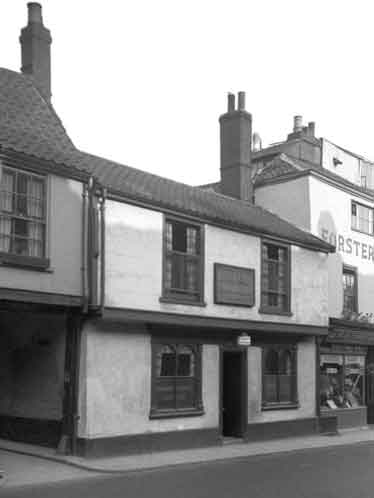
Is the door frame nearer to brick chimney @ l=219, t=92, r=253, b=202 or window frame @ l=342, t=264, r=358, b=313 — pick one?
brick chimney @ l=219, t=92, r=253, b=202

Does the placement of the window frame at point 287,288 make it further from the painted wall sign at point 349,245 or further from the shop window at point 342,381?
the painted wall sign at point 349,245

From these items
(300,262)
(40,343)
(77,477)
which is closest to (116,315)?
(40,343)

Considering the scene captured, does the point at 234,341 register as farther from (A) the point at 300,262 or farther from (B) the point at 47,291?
(B) the point at 47,291

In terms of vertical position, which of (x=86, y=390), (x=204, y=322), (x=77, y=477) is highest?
(x=204, y=322)

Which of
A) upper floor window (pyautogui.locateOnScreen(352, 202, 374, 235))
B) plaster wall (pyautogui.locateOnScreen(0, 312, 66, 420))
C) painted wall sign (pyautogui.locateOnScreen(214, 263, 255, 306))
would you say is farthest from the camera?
upper floor window (pyautogui.locateOnScreen(352, 202, 374, 235))

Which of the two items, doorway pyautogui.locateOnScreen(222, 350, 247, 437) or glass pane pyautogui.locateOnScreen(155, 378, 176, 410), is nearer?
glass pane pyautogui.locateOnScreen(155, 378, 176, 410)

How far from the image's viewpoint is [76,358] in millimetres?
15602

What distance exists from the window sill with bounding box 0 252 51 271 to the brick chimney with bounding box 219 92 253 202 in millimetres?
11910

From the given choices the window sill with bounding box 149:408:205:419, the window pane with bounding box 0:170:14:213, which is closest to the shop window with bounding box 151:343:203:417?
the window sill with bounding box 149:408:205:419

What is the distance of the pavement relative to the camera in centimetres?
1321

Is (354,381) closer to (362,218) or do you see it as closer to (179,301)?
(362,218)

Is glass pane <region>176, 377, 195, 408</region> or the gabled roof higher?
the gabled roof

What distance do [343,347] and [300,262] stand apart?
4.31 meters

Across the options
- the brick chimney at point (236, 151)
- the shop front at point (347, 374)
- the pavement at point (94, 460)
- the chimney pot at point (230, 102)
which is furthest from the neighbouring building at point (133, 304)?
the chimney pot at point (230, 102)
